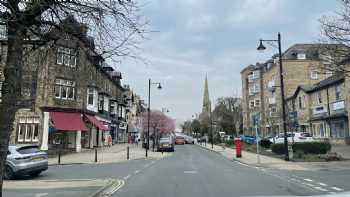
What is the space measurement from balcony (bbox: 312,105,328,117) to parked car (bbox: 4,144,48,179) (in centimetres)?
3604

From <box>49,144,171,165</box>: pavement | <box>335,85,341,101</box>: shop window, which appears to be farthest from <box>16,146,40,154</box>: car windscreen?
<box>335,85,341,101</box>: shop window

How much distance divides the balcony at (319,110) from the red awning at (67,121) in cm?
2833

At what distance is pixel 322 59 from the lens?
59.6 feet

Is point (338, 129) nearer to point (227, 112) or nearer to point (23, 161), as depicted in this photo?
point (23, 161)

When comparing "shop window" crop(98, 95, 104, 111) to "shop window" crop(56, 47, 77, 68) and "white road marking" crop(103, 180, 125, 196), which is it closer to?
"white road marking" crop(103, 180, 125, 196)

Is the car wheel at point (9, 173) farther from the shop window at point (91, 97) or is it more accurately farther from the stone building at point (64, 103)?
the shop window at point (91, 97)

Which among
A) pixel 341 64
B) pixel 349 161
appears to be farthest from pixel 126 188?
pixel 349 161

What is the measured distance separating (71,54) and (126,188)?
19.1 feet

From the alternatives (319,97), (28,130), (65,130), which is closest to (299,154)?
(65,130)

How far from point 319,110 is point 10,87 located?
4442 centimetres

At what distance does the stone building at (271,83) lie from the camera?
60.5 metres

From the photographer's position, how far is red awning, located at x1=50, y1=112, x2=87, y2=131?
32.8 m

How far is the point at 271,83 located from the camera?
68.2 m

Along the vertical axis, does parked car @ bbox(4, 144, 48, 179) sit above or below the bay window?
below
